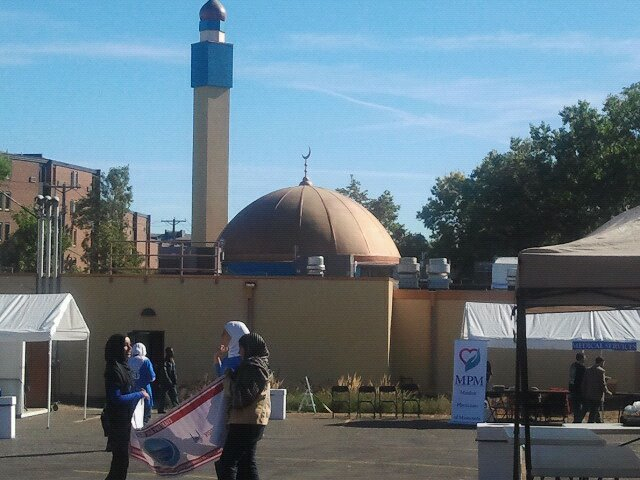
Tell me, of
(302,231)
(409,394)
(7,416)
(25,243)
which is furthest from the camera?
(25,243)

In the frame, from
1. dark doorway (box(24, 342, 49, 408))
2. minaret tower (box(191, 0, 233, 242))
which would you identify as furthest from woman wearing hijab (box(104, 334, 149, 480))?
minaret tower (box(191, 0, 233, 242))

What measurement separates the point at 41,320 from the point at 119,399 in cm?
1280

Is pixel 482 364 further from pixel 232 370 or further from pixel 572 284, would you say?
pixel 572 284

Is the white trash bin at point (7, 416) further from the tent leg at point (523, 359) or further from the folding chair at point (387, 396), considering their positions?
the tent leg at point (523, 359)

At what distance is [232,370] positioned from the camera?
10.1m

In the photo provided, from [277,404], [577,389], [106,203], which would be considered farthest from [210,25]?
[106,203]

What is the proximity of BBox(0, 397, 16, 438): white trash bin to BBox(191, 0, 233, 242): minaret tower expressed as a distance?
2578 centimetres

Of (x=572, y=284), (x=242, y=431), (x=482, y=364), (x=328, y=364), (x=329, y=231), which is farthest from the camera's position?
(x=329, y=231)

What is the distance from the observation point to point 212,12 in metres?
45.7

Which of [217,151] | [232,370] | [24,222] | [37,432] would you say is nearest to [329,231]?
[217,151]

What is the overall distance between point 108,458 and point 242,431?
7500 mm

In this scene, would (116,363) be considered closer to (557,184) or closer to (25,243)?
(557,184)

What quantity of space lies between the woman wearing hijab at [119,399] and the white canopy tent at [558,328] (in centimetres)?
1519

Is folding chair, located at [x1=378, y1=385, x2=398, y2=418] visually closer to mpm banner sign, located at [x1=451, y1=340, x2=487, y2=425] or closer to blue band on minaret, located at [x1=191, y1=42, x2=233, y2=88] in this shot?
mpm banner sign, located at [x1=451, y1=340, x2=487, y2=425]
